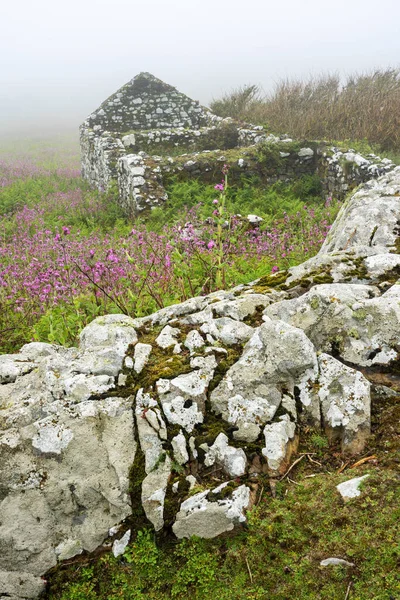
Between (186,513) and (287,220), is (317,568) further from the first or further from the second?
(287,220)

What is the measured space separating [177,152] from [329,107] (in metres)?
6.95

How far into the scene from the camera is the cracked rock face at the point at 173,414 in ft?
7.72

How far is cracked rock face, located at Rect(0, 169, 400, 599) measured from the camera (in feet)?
7.72

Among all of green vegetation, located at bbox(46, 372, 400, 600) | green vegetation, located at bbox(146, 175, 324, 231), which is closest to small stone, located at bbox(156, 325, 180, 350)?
green vegetation, located at bbox(46, 372, 400, 600)

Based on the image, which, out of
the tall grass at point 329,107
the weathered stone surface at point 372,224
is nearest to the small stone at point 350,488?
the weathered stone surface at point 372,224

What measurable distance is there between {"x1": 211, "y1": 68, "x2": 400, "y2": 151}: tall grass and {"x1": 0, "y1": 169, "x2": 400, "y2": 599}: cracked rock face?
572 inches

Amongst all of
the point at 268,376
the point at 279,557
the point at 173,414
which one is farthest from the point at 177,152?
the point at 279,557

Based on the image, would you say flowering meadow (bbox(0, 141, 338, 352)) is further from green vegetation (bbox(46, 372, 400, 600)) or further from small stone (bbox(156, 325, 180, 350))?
A: green vegetation (bbox(46, 372, 400, 600))

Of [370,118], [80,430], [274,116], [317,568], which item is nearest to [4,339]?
[80,430]

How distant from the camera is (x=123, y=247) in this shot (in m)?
8.25

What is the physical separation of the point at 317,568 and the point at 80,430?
151 cm

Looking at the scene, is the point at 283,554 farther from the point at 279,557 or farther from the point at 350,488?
the point at 350,488

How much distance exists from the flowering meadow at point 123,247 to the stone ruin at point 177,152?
74 centimetres

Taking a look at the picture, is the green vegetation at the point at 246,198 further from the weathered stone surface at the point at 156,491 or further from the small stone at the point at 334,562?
the small stone at the point at 334,562
